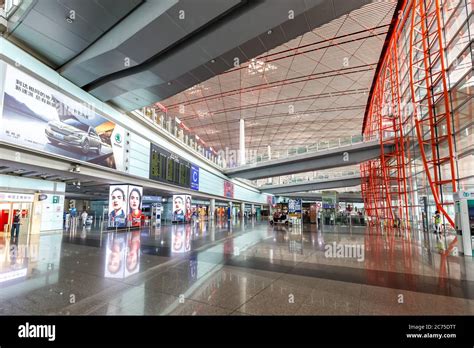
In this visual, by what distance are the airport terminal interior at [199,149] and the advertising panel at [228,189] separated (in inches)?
320

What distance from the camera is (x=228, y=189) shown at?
34.9 m

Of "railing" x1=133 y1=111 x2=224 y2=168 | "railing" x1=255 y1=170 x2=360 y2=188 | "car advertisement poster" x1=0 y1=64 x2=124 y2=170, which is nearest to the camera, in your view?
"car advertisement poster" x1=0 y1=64 x2=124 y2=170

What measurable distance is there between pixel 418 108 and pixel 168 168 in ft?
59.3

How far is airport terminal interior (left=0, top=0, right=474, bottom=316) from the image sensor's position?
411cm

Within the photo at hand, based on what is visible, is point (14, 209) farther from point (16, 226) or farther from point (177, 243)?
point (177, 243)

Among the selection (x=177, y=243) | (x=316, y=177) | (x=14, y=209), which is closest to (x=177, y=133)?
(x=14, y=209)

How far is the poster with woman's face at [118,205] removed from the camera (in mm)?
15703

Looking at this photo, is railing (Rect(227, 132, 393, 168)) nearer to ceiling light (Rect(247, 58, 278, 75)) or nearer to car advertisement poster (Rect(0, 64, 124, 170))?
ceiling light (Rect(247, 58, 278, 75))

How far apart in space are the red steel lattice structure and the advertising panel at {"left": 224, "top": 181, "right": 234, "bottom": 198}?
1816 cm

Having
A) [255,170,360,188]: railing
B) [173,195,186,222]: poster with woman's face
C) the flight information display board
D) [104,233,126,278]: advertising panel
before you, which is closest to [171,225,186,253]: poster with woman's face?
[104,233,126,278]: advertising panel

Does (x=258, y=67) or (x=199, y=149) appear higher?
(x=258, y=67)
